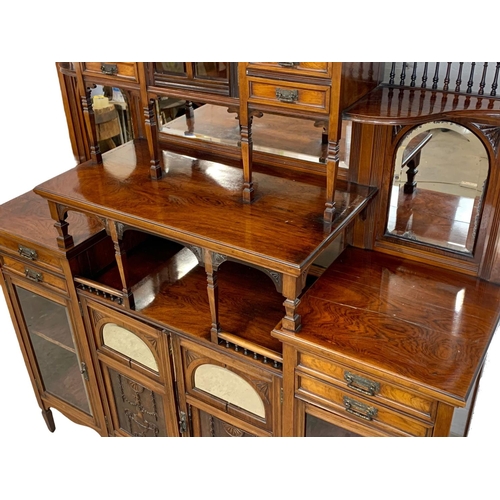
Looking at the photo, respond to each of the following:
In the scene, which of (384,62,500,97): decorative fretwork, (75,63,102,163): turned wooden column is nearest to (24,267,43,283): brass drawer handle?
(75,63,102,163): turned wooden column

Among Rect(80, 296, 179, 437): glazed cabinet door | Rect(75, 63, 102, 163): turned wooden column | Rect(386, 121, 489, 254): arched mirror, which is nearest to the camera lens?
Rect(386, 121, 489, 254): arched mirror

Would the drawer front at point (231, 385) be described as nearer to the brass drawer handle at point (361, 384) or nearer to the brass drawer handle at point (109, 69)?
the brass drawer handle at point (361, 384)

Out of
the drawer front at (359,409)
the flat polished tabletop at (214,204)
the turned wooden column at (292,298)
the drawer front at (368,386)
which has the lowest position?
the drawer front at (359,409)

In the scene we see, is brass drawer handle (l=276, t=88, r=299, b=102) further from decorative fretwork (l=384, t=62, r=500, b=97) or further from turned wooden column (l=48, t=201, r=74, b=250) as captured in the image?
turned wooden column (l=48, t=201, r=74, b=250)

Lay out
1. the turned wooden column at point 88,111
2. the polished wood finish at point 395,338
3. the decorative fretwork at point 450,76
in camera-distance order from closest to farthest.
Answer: the polished wood finish at point 395,338 < the decorative fretwork at point 450,76 < the turned wooden column at point 88,111

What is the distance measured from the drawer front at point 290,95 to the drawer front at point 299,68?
0.12 feet

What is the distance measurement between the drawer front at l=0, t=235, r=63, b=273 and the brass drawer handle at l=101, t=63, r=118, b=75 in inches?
31.9

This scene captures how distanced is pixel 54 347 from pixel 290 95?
6.03 feet

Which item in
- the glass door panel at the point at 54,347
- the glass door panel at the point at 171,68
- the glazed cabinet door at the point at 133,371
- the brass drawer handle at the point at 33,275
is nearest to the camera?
the glass door panel at the point at 171,68

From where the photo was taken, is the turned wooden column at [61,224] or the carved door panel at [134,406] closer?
the turned wooden column at [61,224]

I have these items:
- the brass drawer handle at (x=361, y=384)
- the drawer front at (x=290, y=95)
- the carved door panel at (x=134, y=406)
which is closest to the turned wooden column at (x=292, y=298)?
the brass drawer handle at (x=361, y=384)

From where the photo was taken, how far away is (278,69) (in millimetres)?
1809

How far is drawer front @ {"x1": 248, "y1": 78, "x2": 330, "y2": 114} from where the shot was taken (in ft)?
5.84

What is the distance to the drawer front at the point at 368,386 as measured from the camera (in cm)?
176
